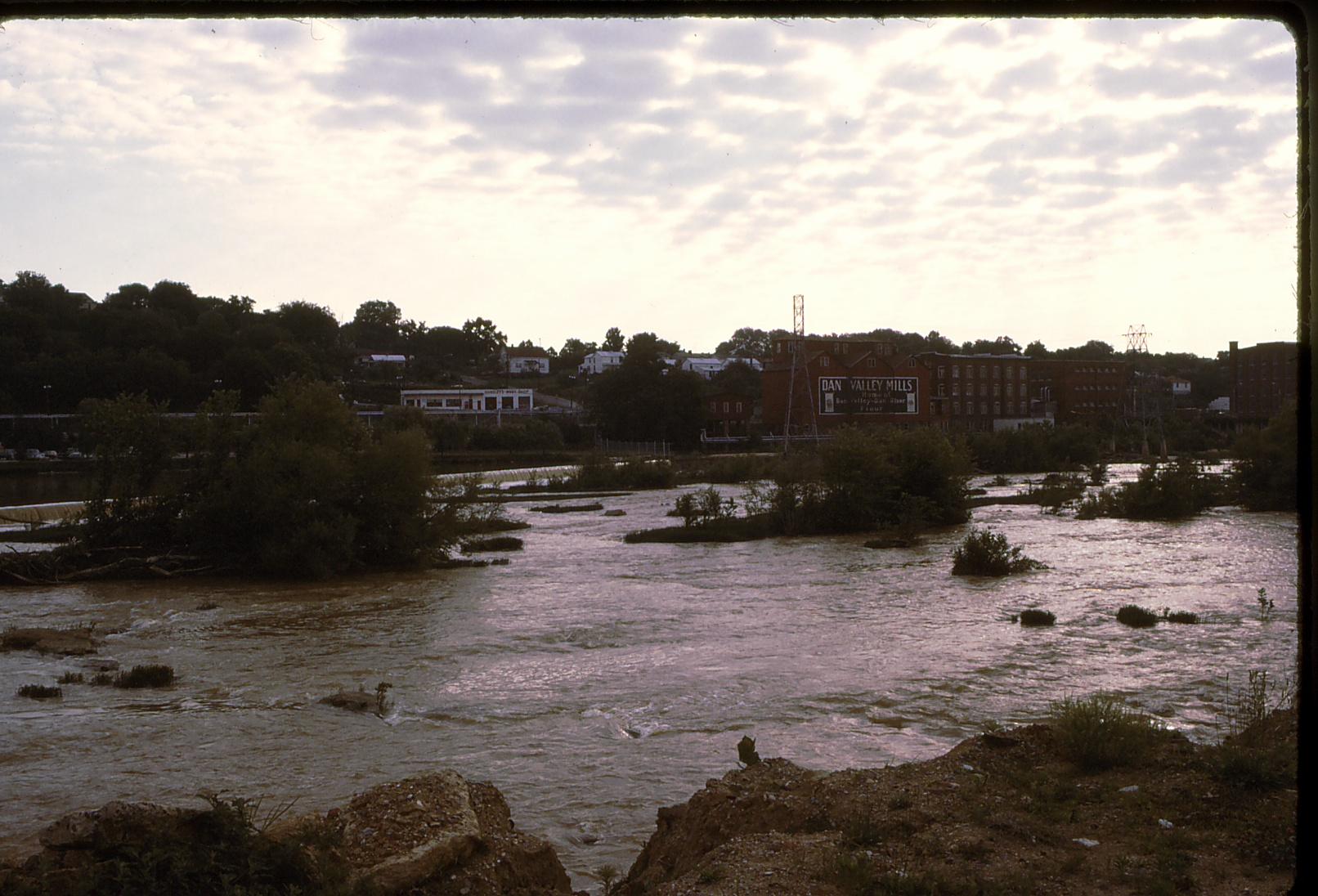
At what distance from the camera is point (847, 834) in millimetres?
6844

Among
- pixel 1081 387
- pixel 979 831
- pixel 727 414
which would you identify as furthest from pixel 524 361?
pixel 979 831

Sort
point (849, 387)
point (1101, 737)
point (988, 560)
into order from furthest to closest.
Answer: point (849, 387)
point (988, 560)
point (1101, 737)

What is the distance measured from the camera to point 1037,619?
1783cm

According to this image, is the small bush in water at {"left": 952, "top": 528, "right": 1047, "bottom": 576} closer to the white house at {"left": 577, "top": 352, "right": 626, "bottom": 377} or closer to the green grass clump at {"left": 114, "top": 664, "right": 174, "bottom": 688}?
the green grass clump at {"left": 114, "top": 664, "right": 174, "bottom": 688}

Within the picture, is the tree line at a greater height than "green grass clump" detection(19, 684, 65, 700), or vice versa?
the tree line

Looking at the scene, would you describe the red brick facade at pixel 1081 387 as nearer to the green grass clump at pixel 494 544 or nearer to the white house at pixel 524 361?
the white house at pixel 524 361

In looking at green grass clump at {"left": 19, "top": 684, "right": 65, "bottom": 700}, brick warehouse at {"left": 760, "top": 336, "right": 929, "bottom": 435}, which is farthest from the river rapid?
brick warehouse at {"left": 760, "top": 336, "right": 929, "bottom": 435}

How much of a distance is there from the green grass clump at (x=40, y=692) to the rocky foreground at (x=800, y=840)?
840 cm

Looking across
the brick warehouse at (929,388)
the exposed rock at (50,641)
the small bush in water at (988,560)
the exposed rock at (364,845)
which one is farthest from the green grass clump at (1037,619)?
the brick warehouse at (929,388)

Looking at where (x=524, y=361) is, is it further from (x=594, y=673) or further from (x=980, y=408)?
(x=594, y=673)

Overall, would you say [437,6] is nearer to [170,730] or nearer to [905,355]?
[170,730]

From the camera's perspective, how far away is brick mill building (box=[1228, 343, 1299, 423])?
122ft

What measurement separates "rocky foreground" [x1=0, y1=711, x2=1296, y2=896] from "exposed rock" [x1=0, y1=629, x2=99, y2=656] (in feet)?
39.1

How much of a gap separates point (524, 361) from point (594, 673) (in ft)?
441
